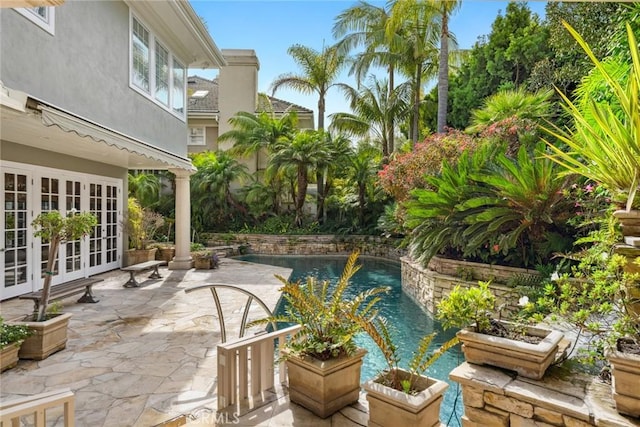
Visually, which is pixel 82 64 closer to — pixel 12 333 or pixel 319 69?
pixel 12 333

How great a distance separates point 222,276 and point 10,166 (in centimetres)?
545

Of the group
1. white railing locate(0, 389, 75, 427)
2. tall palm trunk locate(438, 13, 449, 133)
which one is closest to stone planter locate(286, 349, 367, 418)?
white railing locate(0, 389, 75, 427)

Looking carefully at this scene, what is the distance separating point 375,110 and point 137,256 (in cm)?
1250

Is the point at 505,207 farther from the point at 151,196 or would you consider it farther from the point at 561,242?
the point at 151,196

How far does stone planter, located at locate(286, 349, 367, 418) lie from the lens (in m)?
3.20

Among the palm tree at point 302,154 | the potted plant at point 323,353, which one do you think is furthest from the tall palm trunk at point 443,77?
the potted plant at point 323,353

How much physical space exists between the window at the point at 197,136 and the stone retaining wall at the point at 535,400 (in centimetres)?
2191

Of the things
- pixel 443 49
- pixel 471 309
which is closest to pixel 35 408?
pixel 471 309

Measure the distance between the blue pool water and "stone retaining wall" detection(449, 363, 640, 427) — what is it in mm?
598

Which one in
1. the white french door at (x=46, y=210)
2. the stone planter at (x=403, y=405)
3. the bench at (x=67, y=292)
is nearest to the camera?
the stone planter at (x=403, y=405)

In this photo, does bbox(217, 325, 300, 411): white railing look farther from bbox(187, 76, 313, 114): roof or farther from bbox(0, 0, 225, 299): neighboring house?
bbox(187, 76, 313, 114): roof

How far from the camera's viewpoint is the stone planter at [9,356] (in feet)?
14.1

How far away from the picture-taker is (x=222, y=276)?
10641mm

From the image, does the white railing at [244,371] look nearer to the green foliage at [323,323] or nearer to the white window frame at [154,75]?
the green foliage at [323,323]
